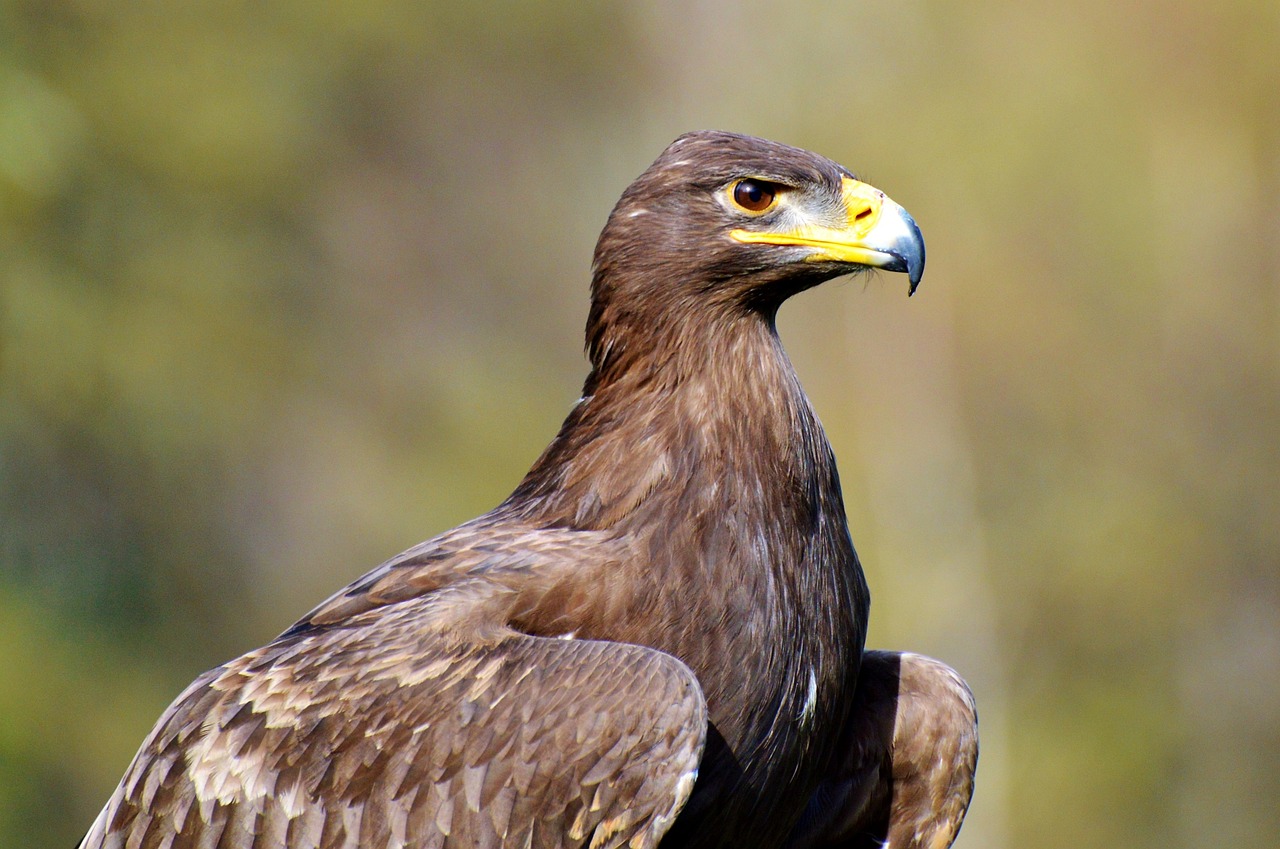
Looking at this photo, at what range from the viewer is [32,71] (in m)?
12.7

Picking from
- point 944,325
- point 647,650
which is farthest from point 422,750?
point 944,325

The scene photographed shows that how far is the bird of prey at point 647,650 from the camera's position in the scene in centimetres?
382

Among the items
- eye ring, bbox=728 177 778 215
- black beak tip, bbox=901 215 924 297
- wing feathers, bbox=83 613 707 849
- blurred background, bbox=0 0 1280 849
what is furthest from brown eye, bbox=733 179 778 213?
blurred background, bbox=0 0 1280 849

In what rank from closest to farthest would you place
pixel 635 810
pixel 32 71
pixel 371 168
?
pixel 635 810 < pixel 32 71 < pixel 371 168

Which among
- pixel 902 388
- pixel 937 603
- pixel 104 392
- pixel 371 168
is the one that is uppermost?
pixel 371 168

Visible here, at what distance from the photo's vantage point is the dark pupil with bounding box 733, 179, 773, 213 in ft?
14.9

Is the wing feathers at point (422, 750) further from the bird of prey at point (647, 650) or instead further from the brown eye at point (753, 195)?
the brown eye at point (753, 195)

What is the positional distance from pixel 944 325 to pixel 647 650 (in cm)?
2013

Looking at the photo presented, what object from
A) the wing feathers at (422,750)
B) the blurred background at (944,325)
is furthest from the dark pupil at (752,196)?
the blurred background at (944,325)

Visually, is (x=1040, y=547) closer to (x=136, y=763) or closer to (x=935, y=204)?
(x=935, y=204)

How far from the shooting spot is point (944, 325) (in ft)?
76.5

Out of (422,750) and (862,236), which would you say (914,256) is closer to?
(862,236)

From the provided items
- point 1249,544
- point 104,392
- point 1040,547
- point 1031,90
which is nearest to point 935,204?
point 1031,90

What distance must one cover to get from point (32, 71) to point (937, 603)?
15.1 m
